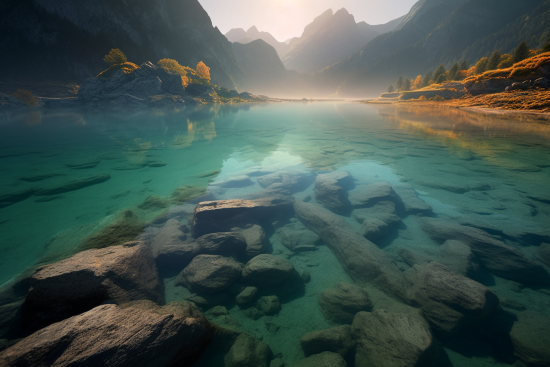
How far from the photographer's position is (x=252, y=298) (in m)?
4.53

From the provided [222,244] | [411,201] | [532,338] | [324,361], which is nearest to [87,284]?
[222,244]

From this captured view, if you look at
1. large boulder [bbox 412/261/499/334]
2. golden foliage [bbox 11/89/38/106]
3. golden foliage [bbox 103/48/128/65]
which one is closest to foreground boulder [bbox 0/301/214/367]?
large boulder [bbox 412/261/499/334]

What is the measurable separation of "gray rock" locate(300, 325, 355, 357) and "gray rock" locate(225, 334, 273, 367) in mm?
696

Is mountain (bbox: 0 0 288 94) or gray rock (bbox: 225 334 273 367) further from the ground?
mountain (bbox: 0 0 288 94)

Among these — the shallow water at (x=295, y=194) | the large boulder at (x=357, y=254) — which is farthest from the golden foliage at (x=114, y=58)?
the large boulder at (x=357, y=254)

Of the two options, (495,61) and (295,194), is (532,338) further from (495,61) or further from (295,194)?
(495,61)

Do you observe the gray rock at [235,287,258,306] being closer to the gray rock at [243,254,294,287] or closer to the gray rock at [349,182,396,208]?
the gray rock at [243,254,294,287]

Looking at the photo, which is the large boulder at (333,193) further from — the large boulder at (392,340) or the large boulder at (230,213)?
the large boulder at (392,340)

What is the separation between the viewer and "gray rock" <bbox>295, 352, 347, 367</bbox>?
10.5 feet

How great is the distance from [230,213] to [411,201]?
7.24m

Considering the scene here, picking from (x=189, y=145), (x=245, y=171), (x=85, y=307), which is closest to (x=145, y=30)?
(x=189, y=145)

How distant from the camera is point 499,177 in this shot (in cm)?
998

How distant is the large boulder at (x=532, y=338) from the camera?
127 inches

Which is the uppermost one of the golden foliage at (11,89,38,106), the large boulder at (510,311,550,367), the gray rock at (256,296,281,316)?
the golden foliage at (11,89,38,106)
